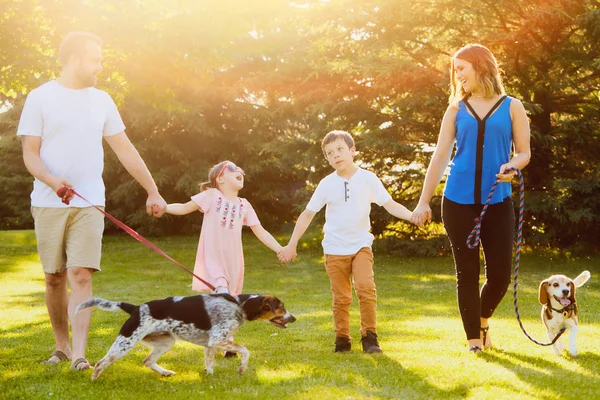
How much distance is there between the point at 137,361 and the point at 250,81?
16685 millimetres

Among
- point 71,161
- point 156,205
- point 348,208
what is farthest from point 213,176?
point 71,161

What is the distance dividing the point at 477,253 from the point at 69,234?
2846mm

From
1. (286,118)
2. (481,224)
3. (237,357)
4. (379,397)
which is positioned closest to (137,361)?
(237,357)

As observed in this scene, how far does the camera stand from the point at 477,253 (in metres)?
5.22

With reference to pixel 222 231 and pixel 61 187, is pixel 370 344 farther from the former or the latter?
pixel 61 187

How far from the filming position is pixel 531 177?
15539 millimetres

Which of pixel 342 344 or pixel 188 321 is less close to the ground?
pixel 188 321

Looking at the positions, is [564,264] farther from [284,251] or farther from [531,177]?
[284,251]

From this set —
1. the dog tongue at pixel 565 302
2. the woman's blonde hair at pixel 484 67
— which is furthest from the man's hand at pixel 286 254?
the dog tongue at pixel 565 302

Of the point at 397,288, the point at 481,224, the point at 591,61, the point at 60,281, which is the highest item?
the point at 591,61

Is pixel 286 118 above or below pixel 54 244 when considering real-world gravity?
above

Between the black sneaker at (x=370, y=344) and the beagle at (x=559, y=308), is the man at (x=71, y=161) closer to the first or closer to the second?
the black sneaker at (x=370, y=344)

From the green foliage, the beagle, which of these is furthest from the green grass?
the green foliage

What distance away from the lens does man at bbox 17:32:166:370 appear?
4.77 meters
